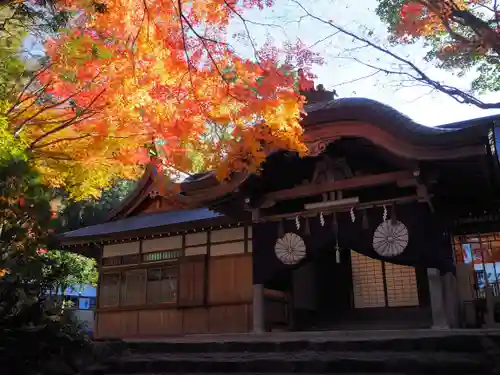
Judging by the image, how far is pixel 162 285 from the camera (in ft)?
40.5

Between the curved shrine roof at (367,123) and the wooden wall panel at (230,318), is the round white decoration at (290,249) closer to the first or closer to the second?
the curved shrine roof at (367,123)

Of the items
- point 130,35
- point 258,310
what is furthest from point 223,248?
point 130,35

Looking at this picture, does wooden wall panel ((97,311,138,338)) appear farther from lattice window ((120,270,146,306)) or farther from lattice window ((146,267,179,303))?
lattice window ((146,267,179,303))

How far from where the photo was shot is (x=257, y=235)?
10281mm

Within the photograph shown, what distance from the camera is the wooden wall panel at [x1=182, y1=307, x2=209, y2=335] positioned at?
11.3 metres

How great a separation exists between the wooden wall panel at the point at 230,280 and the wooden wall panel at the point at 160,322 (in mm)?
1150

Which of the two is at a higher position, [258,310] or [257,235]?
[257,235]

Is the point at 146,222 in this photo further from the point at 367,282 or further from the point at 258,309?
the point at 367,282

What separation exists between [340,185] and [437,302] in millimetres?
2800

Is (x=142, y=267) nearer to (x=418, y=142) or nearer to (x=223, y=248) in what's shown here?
(x=223, y=248)

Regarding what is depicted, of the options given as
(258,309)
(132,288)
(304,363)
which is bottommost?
(304,363)

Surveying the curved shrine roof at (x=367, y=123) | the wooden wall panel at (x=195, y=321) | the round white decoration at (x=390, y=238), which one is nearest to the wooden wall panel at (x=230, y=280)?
the wooden wall panel at (x=195, y=321)

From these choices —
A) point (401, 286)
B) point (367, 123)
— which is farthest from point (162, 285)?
point (367, 123)

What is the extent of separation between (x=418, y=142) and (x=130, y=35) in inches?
215
